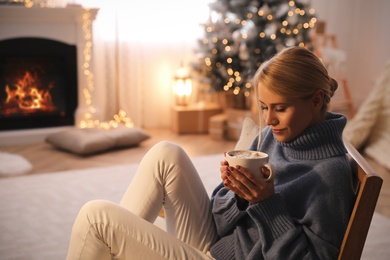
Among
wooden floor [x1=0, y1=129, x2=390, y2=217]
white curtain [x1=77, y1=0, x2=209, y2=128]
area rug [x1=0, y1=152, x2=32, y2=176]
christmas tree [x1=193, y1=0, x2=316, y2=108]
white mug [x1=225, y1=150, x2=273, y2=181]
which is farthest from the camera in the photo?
white curtain [x1=77, y1=0, x2=209, y2=128]

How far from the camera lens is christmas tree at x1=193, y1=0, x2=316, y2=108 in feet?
14.5

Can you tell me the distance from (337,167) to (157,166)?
1.67ft

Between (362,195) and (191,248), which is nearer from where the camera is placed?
(362,195)

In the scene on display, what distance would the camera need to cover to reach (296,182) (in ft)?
4.53

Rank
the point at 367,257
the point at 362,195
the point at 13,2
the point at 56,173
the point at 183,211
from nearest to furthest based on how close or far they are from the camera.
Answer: the point at 362,195 < the point at 183,211 < the point at 367,257 < the point at 56,173 < the point at 13,2

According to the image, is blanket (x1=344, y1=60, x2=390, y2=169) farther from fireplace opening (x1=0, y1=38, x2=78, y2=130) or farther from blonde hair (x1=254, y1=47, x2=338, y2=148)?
blonde hair (x1=254, y1=47, x2=338, y2=148)

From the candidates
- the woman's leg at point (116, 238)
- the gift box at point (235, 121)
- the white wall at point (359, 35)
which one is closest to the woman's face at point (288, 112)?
the woman's leg at point (116, 238)

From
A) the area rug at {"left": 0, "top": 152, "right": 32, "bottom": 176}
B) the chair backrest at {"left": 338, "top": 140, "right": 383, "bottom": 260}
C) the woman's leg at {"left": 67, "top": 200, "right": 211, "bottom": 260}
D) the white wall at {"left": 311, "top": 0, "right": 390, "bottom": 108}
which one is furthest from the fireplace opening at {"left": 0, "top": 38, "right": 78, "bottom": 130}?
the chair backrest at {"left": 338, "top": 140, "right": 383, "bottom": 260}

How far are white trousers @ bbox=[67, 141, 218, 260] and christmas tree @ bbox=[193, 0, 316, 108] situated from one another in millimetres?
2896

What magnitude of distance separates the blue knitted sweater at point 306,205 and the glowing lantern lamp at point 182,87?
3.51 m

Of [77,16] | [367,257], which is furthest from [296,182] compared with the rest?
[77,16]

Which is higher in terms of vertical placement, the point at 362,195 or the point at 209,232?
the point at 362,195

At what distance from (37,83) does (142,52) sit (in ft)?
3.49

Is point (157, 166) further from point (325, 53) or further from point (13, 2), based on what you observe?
point (325, 53)
